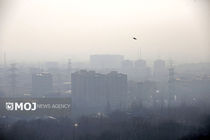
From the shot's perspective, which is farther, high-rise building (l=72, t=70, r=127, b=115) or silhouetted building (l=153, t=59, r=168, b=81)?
silhouetted building (l=153, t=59, r=168, b=81)

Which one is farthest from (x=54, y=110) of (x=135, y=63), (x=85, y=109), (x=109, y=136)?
(x=135, y=63)

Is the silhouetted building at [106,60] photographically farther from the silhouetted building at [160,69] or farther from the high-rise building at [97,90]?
the silhouetted building at [160,69]

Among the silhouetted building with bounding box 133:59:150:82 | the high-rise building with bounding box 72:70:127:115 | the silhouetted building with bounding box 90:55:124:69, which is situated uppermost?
the silhouetted building with bounding box 90:55:124:69

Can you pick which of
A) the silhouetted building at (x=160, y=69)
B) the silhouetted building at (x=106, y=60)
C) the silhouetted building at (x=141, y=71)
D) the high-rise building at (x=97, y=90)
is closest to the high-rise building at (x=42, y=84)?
the high-rise building at (x=97, y=90)

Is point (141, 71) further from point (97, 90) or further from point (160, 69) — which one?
point (97, 90)

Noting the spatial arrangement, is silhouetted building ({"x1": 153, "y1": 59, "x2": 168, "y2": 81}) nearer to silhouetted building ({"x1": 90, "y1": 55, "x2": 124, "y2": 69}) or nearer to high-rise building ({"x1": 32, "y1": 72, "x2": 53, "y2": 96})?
silhouetted building ({"x1": 90, "y1": 55, "x2": 124, "y2": 69})

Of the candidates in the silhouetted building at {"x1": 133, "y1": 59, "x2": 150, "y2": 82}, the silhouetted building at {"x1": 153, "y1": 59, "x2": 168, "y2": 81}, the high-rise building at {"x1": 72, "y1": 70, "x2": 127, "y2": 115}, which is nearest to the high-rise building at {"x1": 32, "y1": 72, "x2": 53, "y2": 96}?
the high-rise building at {"x1": 72, "y1": 70, "x2": 127, "y2": 115}

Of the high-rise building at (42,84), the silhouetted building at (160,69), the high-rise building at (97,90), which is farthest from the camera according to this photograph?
the silhouetted building at (160,69)

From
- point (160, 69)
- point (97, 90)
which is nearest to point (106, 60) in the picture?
point (97, 90)

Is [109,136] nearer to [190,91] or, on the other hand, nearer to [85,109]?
[85,109]
